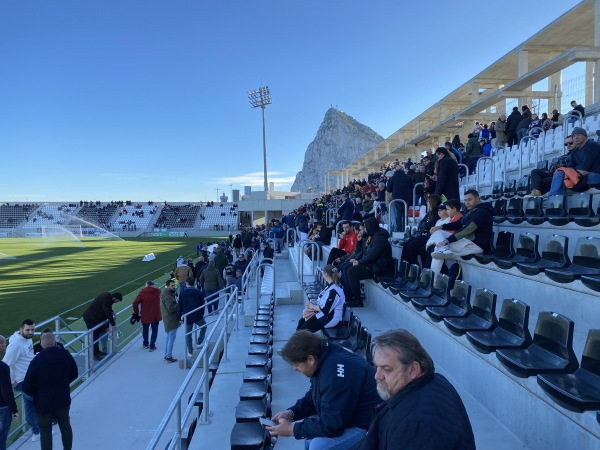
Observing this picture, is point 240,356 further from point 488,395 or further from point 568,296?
point 568,296

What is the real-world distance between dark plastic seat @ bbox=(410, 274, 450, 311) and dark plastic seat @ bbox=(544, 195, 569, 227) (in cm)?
149

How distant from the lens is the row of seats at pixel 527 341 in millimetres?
2105

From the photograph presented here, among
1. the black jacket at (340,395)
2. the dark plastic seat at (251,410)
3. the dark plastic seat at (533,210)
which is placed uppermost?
the dark plastic seat at (533,210)

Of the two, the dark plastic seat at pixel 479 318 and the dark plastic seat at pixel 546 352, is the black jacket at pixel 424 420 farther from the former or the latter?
the dark plastic seat at pixel 479 318

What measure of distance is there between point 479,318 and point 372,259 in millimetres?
2684

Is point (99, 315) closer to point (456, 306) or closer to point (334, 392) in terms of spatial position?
point (456, 306)

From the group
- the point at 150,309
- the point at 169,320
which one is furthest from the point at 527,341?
the point at 150,309

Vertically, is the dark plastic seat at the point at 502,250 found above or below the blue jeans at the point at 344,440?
above

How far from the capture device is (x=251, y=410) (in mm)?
3318

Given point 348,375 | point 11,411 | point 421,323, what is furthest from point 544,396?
point 11,411

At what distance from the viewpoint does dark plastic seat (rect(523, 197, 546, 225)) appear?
5.26 meters

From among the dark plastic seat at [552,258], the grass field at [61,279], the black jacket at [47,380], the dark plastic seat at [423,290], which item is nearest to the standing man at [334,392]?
Answer: the dark plastic seat at [552,258]

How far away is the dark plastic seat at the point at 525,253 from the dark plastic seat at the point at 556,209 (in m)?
0.45

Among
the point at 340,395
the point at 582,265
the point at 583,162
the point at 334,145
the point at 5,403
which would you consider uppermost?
the point at 334,145
